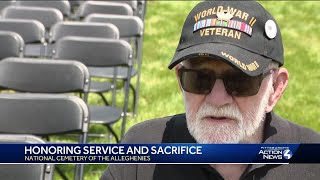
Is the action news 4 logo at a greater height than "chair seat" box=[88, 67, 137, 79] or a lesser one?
greater

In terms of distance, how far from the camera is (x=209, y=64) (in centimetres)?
190

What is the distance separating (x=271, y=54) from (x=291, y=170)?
1.26 ft

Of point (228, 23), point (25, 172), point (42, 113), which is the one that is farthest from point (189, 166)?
point (42, 113)

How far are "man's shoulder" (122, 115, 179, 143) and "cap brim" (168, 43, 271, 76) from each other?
38 centimetres

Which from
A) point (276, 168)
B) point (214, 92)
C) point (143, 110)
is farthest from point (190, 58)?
point (143, 110)

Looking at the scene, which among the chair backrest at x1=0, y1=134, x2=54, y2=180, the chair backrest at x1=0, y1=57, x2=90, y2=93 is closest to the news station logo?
the chair backrest at x1=0, y1=134, x2=54, y2=180

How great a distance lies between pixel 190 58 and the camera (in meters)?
1.87

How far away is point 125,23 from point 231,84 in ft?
17.4

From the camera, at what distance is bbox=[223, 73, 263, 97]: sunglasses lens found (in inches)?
73.5

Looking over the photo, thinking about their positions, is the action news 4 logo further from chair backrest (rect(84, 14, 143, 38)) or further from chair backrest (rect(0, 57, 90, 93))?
chair backrest (rect(84, 14, 143, 38))

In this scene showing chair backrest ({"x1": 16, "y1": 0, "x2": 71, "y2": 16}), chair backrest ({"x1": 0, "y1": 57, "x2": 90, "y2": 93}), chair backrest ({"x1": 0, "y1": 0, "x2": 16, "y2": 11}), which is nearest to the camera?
chair backrest ({"x1": 0, "y1": 57, "x2": 90, "y2": 93})

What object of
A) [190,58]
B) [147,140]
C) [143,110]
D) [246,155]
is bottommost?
[143,110]

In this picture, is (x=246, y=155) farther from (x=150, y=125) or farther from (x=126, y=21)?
(x=126, y=21)

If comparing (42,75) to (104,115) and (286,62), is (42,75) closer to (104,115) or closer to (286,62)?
(104,115)
